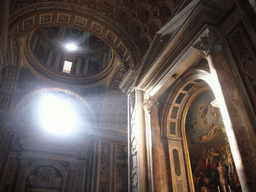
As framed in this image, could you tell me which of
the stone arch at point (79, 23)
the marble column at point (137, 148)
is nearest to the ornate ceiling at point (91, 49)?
the stone arch at point (79, 23)

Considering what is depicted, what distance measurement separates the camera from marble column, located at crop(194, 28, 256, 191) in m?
3.53

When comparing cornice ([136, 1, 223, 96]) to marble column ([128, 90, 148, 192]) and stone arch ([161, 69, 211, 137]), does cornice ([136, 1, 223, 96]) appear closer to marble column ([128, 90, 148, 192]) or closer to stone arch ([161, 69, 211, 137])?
stone arch ([161, 69, 211, 137])

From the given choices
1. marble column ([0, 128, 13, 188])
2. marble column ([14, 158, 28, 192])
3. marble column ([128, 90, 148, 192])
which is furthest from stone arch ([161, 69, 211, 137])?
marble column ([14, 158, 28, 192])

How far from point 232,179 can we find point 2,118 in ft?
34.2

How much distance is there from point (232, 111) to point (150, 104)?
3.54 meters

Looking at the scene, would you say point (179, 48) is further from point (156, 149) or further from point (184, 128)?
point (156, 149)

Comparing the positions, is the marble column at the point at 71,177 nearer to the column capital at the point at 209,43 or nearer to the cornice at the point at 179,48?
the cornice at the point at 179,48

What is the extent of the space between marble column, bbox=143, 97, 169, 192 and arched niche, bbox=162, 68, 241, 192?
0.82 ft

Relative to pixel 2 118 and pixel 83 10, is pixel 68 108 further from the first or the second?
pixel 83 10

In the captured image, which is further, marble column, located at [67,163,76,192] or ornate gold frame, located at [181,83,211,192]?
marble column, located at [67,163,76,192]

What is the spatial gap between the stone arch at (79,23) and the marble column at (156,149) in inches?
88.1

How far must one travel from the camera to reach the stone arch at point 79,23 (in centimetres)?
838

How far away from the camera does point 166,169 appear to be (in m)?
6.53

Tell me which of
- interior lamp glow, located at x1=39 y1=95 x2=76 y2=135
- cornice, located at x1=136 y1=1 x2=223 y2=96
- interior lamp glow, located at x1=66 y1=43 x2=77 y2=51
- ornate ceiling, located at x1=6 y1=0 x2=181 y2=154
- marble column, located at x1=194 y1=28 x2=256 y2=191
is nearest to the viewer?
marble column, located at x1=194 y1=28 x2=256 y2=191
